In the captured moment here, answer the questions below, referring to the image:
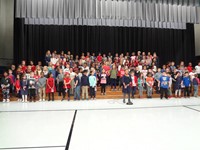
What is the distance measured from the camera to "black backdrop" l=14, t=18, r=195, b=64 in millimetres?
14461

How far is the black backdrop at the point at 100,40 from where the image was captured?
1446cm

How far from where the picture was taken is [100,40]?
51.1 ft

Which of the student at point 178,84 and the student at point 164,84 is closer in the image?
the student at point 164,84

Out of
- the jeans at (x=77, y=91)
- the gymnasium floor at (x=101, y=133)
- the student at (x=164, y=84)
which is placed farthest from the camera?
the student at (x=164, y=84)

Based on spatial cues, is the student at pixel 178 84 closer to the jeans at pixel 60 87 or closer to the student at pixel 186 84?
the student at pixel 186 84

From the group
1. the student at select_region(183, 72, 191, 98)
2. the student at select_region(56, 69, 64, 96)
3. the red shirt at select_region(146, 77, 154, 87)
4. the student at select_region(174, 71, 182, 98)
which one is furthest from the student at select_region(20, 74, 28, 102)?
the student at select_region(183, 72, 191, 98)

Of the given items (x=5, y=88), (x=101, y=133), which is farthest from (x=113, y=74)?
(x=101, y=133)

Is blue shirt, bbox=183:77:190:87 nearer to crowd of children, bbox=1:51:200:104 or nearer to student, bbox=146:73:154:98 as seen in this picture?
crowd of children, bbox=1:51:200:104

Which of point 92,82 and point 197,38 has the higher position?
point 197,38

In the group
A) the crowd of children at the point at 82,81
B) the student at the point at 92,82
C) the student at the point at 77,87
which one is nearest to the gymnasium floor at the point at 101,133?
the crowd of children at the point at 82,81

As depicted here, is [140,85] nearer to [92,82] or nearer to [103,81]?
[103,81]

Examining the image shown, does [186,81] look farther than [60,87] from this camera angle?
Yes

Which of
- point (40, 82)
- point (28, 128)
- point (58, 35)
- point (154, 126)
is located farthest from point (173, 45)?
point (28, 128)

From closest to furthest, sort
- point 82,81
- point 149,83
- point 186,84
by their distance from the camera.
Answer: point 82,81 < point 149,83 < point 186,84
